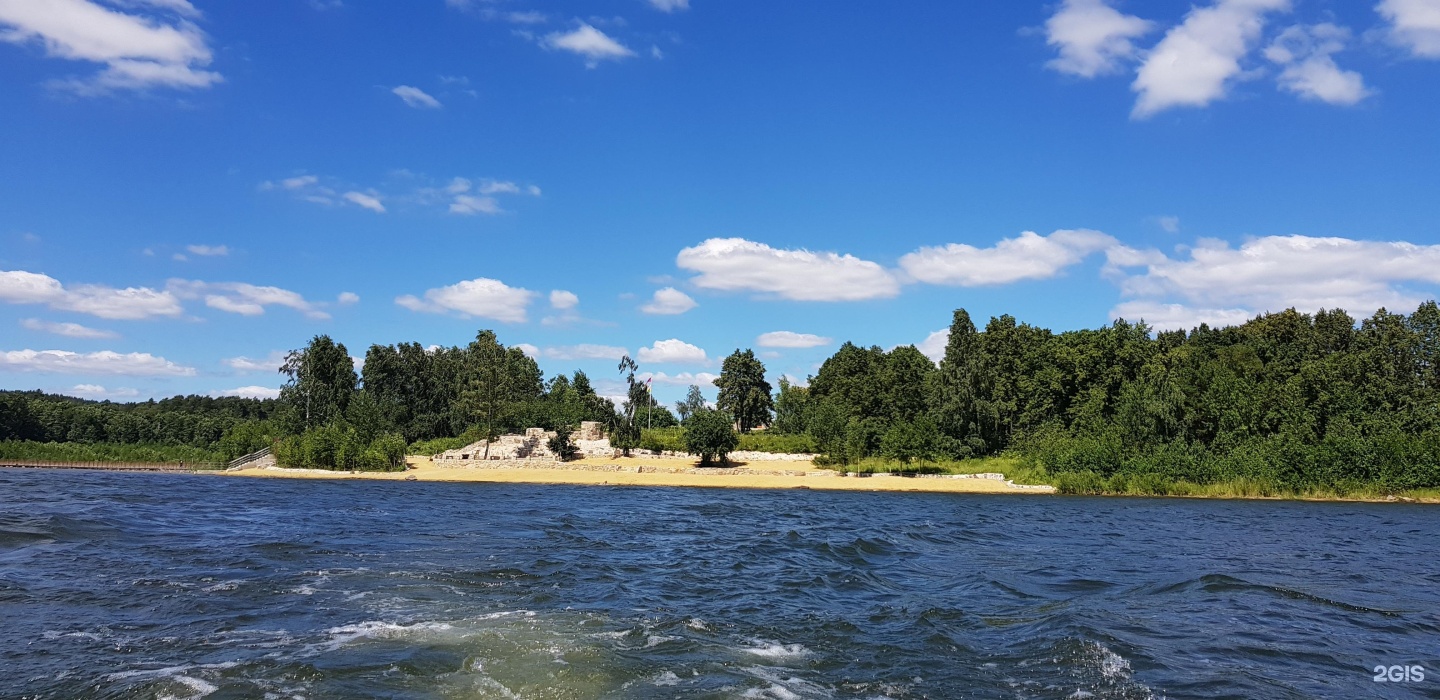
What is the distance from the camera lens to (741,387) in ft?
412

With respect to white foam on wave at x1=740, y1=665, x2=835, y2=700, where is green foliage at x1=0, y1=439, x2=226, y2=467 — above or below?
above

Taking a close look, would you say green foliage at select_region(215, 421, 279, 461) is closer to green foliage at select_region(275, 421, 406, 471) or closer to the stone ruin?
green foliage at select_region(275, 421, 406, 471)

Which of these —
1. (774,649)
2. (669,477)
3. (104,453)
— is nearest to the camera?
(774,649)

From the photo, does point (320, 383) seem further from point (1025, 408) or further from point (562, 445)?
point (1025, 408)

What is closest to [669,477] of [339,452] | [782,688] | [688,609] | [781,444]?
[781,444]

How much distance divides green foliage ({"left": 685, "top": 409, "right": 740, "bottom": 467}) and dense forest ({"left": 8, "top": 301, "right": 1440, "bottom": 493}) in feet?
2.20

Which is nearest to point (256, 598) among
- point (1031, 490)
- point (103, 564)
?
point (103, 564)

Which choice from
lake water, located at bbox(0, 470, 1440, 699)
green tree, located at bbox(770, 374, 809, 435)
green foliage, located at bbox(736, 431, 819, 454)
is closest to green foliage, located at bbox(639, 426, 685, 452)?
green foliage, located at bbox(736, 431, 819, 454)

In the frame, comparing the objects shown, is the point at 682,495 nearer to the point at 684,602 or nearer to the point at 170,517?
Answer: the point at 170,517

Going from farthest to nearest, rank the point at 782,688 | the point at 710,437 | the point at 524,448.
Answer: the point at 524,448 → the point at 710,437 → the point at 782,688

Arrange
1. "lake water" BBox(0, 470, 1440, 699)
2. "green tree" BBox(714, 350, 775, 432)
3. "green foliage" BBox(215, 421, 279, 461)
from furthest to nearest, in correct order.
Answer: "green tree" BBox(714, 350, 775, 432), "green foliage" BBox(215, 421, 279, 461), "lake water" BBox(0, 470, 1440, 699)

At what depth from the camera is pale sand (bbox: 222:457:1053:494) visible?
Answer: 6469 cm

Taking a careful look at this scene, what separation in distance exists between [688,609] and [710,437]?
203ft

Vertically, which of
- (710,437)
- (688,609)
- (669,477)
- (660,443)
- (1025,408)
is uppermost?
(1025,408)
